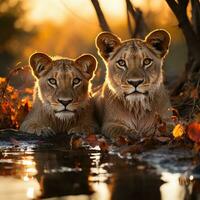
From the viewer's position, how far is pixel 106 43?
1095 cm

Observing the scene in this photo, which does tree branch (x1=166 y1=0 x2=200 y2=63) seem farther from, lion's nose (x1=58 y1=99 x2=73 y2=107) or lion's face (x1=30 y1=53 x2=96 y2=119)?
lion's nose (x1=58 y1=99 x2=73 y2=107)

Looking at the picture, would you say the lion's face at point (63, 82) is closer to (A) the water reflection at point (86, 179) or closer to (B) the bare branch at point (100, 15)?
(A) the water reflection at point (86, 179)

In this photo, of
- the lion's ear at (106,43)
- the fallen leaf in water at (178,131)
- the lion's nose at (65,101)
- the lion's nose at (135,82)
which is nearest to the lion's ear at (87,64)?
the lion's ear at (106,43)

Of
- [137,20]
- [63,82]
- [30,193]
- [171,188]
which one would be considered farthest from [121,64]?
[137,20]

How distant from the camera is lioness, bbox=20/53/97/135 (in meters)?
10.6

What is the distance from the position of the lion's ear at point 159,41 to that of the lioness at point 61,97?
755mm

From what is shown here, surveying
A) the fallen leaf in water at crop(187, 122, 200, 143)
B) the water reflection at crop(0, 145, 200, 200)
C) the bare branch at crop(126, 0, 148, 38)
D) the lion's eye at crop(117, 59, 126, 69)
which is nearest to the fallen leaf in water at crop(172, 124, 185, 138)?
the fallen leaf in water at crop(187, 122, 200, 143)

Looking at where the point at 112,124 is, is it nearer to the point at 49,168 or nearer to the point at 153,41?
the point at 153,41

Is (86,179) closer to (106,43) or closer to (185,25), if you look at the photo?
(106,43)

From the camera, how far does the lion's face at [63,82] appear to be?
1058 centimetres

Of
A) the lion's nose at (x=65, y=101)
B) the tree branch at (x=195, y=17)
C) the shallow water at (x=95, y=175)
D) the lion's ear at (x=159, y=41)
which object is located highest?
the tree branch at (x=195, y=17)

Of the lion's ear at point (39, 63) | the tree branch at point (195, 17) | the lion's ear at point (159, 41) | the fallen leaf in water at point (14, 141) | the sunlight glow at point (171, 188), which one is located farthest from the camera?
the tree branch at point (195, 17)

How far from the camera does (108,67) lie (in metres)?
10.8

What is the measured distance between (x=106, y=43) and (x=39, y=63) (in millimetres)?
814
